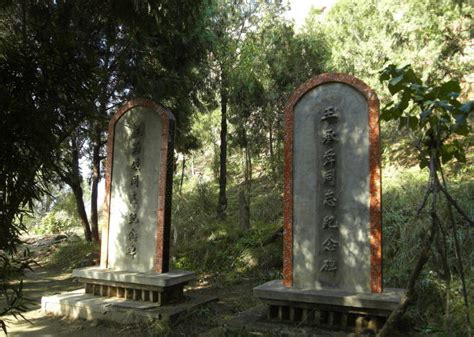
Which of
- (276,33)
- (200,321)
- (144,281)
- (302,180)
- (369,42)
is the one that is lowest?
(200,321)

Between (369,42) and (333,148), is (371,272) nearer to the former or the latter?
(333,148)

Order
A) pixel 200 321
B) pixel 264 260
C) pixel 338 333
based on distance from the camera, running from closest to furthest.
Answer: pixel 338 333
pixel 200 321
pixel 264 260

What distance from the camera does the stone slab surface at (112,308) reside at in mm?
5734

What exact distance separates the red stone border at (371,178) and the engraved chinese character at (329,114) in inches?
14.0

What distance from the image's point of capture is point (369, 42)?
36.5 feet

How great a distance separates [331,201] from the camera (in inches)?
202

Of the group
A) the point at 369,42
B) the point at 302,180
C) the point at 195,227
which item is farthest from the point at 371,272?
the point at 369,42

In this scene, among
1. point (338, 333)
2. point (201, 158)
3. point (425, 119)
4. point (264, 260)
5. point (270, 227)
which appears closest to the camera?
point (425, 119)

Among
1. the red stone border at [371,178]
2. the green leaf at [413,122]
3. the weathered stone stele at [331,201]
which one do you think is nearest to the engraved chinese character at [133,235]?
the weathered stone stele at [331,201]

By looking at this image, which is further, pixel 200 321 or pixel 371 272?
pixel 200 321

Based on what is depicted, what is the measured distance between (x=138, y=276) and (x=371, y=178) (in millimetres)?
3588

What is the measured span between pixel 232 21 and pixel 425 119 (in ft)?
37.2

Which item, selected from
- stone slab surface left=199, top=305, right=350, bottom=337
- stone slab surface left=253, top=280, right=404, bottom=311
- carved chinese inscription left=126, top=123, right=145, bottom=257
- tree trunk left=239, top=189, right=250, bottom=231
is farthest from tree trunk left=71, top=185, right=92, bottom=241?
stone slab surface left=253, top=280, right=404, bottom=311

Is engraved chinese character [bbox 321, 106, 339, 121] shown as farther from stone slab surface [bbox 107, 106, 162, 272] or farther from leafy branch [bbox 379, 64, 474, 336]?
leafy branch [bbox 379, 64, 474, 336]
